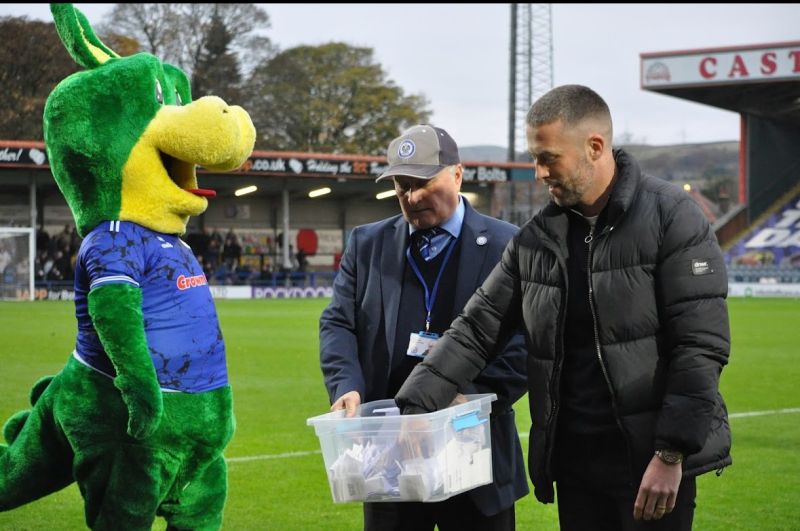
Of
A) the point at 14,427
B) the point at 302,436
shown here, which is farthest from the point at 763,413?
the point at 14,427

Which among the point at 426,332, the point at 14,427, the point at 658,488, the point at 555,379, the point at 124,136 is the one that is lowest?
the point at 14,427

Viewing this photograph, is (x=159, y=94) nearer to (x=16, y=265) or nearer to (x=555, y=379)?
(x=555, y=379)

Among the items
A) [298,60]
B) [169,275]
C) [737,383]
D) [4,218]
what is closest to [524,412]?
[737,383]

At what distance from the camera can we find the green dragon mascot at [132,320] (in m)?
5.10

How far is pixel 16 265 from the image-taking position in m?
33.1

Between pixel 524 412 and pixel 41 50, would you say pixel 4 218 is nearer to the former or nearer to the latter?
pixel 41 50

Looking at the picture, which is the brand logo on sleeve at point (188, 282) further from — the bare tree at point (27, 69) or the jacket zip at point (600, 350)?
the bare tree at point (27, 69)

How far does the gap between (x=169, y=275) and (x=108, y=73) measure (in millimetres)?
1014

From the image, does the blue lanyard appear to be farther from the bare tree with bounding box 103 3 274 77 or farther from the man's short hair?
the bare tree with bounding box 103 3 274 77

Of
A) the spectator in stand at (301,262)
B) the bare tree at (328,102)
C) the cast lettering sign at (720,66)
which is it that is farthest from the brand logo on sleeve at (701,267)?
the bare tree at (328,102)

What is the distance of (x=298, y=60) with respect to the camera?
59.4 m

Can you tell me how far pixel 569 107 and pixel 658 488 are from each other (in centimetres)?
127

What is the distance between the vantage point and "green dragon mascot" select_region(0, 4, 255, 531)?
5.10 m

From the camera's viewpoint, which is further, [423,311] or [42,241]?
[42,241]
